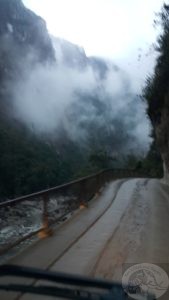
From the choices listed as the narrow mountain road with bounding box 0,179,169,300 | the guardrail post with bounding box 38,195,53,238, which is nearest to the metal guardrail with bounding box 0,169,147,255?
the guardrail post with bounding box 38,195,53,238

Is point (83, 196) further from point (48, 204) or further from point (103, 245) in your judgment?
point (103, 245)

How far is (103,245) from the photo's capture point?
12.3 metres

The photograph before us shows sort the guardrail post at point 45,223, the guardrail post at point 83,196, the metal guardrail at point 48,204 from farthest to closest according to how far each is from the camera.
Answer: the guardrail post at point 83,196 → the guardrail post at point 45,223 → the metal guardrail at point 48,204

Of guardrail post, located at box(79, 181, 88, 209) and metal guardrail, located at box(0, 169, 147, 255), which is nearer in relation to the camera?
metal guardrail, located at box(0, 169, 147, 255)

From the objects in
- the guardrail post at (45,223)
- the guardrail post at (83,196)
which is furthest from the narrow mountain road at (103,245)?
the guardrail post at (83,196)

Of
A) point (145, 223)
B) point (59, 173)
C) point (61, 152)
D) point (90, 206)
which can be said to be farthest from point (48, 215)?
point (61, 152)

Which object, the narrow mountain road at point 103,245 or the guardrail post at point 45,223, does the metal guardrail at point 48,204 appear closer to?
the guardrail post at point 45,223

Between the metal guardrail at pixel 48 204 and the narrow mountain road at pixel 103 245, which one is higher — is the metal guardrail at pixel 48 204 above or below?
above

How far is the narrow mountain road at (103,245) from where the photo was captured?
388 inches

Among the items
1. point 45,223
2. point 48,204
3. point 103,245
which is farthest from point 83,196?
point 103,245

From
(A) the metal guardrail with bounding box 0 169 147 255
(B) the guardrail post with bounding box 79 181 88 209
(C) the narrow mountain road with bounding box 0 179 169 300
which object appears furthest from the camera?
(B) the guardrail post with bounding box 79 181 88 209

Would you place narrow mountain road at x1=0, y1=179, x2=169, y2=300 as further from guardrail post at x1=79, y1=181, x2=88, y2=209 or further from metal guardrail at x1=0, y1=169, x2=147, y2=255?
guardrail post at x1=79, y1=181, x2=88, y2=209

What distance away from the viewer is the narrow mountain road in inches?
388

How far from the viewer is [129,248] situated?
38.3ft
